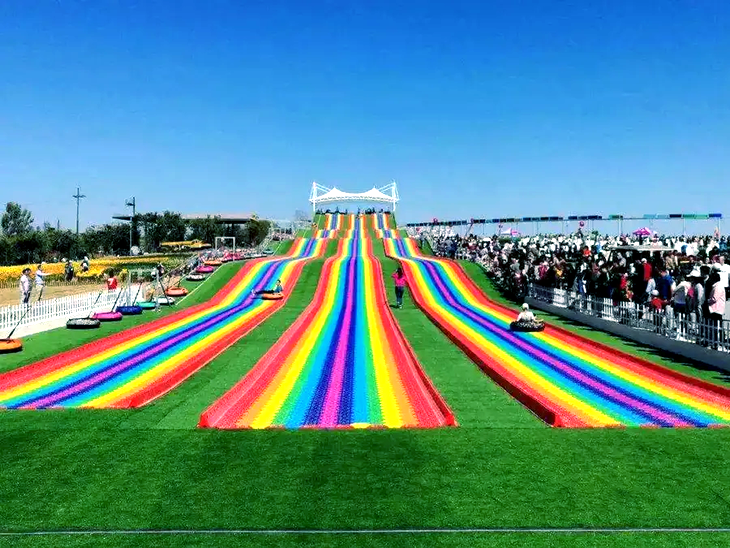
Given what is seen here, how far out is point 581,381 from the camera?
485 inches

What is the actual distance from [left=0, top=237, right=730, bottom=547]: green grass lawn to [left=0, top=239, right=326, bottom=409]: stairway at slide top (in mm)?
974

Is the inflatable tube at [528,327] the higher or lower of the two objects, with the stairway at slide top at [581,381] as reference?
higher

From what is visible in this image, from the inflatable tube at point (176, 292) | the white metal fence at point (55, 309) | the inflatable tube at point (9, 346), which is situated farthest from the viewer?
the inflatable tube at point (176, 292)

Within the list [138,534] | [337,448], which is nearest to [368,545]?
[138,534]

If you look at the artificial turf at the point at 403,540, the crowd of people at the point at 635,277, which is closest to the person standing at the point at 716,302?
the crowd of people at the point at 635,277

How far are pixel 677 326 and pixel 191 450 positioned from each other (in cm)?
1198

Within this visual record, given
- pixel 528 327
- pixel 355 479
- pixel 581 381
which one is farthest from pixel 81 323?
pixel 355 479

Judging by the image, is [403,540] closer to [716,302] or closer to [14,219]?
[716,302]

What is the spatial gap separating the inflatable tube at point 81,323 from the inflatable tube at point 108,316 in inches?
46.5

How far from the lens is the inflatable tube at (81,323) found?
19.5 meters

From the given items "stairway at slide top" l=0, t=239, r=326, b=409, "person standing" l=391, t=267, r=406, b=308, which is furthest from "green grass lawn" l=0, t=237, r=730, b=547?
"person standing" l=391, t=267, r=406, b=308

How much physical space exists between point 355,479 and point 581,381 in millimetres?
6776

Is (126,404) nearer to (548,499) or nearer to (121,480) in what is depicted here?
(121,480)

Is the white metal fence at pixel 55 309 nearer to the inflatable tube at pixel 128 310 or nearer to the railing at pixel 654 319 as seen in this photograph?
the inflatable tube at pixel 128 310
